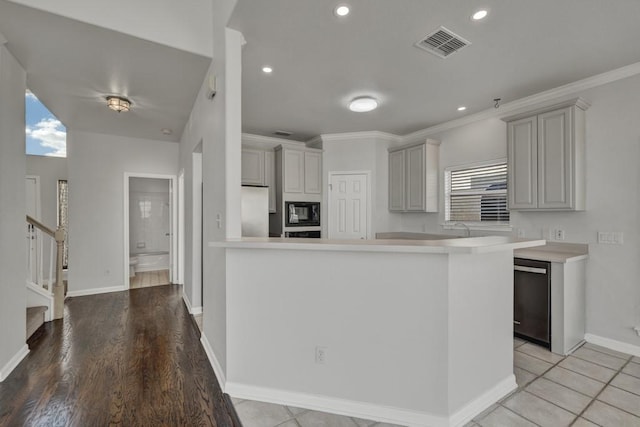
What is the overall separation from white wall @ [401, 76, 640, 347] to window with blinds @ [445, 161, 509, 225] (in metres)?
0.74

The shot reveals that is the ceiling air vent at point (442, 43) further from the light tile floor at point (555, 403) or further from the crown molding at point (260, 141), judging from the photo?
the crown molding at point (260, 141)

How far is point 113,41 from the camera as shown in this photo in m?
2.27

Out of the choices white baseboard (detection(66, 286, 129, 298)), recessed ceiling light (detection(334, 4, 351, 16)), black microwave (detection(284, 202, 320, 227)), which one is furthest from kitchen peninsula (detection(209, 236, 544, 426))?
white baseboard (detection(66, 286, 129, 298))

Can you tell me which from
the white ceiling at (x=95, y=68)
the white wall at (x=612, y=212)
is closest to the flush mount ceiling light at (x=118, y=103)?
the white ceiling at (x=95, y=68)

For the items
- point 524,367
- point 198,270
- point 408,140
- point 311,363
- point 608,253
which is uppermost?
point 408,140

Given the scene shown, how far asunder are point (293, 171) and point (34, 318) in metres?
3.60

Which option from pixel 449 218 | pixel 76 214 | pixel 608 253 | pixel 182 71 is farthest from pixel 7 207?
pixel 608 253

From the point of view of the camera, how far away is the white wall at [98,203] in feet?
15.0

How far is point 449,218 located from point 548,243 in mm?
1342

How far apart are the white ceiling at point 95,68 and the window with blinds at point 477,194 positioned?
3.63m

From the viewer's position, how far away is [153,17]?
230cm

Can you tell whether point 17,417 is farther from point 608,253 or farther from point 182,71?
point 608,253

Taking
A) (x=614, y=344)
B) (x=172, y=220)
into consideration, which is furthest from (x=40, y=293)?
(x=614, y=344)

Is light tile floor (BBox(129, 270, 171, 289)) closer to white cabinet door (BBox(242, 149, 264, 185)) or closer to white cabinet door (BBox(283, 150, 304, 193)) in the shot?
white cabinet door (BBox(242, 149, 264, 185))
